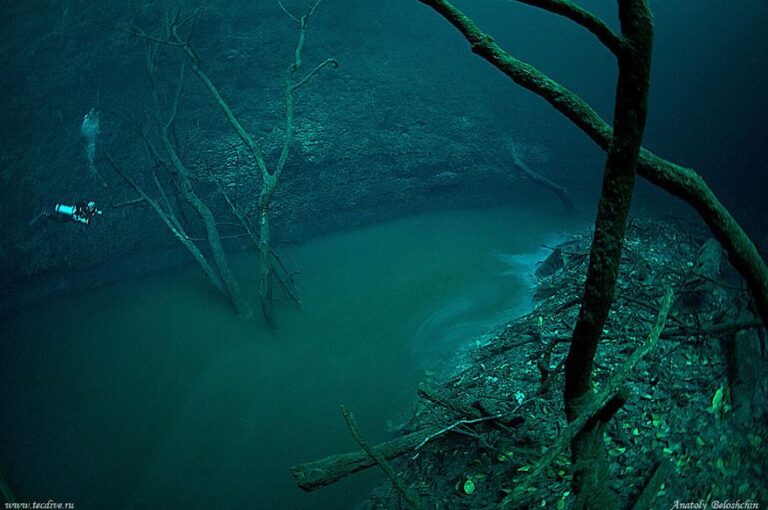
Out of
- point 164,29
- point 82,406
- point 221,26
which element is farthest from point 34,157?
point 221,26

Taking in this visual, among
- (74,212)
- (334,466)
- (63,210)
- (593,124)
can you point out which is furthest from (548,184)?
(63,210)

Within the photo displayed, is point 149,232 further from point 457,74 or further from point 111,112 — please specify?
point 457,74

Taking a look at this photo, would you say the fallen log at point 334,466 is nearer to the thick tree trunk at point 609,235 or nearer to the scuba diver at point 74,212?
the thick tree trunk at point 609,235

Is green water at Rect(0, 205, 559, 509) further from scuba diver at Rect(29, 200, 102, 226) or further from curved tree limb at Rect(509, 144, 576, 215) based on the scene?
curved tree limb at Rect(509, 144, 576, 215)

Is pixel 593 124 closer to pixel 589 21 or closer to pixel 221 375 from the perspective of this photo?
pixel 589 21

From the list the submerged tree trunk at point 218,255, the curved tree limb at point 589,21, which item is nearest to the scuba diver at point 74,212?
the submerged tree trunk at point 218,255

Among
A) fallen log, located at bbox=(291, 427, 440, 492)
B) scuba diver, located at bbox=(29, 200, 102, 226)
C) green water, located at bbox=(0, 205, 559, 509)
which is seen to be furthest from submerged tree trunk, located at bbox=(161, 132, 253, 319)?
fallen log, located at bbox=(291, 427, 440, 492)
